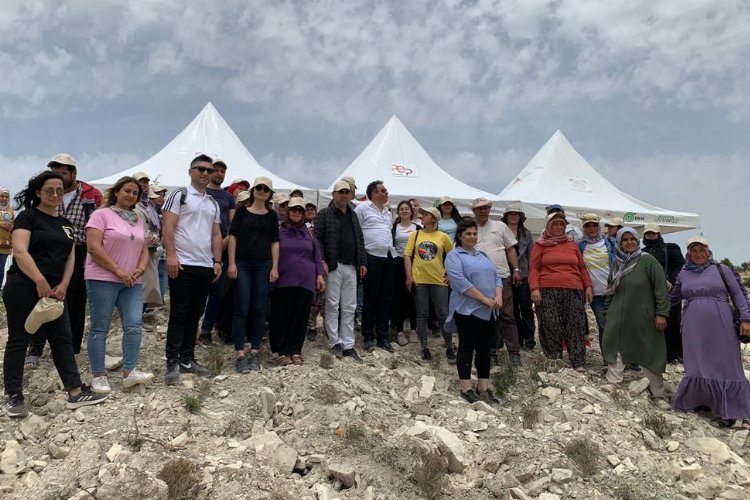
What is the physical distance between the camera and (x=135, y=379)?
12.8 feet

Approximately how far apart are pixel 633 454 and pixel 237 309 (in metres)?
3.34

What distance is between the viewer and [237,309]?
4598mm

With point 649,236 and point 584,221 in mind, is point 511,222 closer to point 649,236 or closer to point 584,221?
point 584,221

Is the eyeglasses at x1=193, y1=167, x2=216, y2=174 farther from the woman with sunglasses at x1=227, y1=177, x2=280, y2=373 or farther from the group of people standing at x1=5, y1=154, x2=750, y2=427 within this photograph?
the woman with sunglasses at x1=227, y1=177, x2=280, y2=373

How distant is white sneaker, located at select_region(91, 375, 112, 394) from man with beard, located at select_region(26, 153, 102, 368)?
769mm

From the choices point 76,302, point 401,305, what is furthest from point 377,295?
point 76,302

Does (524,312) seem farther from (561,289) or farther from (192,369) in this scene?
(192,369)

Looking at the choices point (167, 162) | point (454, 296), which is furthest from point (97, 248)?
point (167, 162)

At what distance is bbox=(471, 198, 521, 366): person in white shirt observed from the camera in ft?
18.3

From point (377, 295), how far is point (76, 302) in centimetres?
283

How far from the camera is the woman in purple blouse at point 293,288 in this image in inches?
189

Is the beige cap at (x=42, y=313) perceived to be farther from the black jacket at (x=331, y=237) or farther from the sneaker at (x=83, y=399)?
the black jacket at (x=331, y=237)

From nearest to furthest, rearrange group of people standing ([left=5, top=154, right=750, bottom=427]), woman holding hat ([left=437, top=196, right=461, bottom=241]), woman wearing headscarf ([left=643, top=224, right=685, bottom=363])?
group of people standing ([left=5, top=154, right=750, bottom=427]), woman holding hat ([left=437, top=196, right=461, bottom=241]), woman wearing headscarf ([left=643, top=224, right=685, bottom=363])

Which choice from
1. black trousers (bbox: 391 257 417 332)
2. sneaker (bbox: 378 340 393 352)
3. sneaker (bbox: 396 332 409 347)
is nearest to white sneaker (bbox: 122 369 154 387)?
sneaker (bbox: 378 340 393 352)
